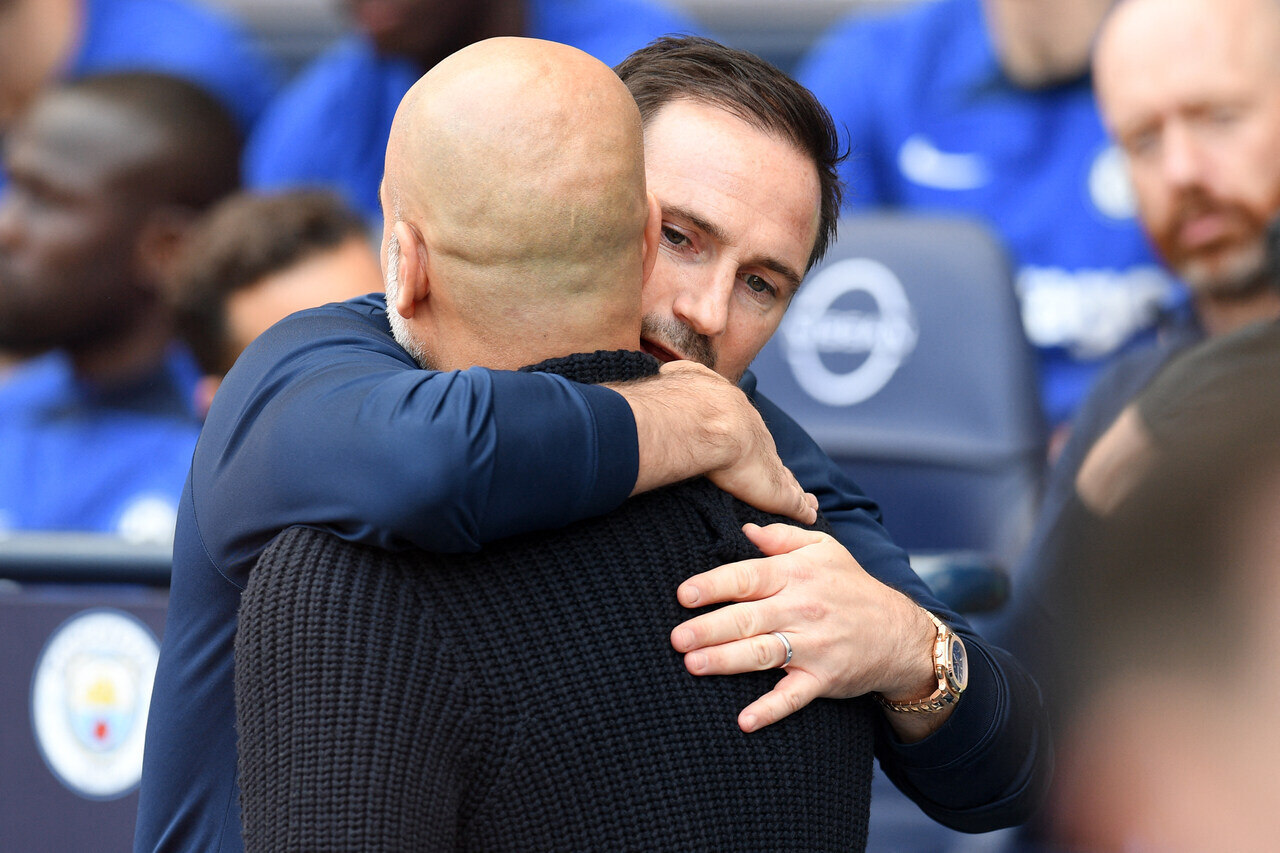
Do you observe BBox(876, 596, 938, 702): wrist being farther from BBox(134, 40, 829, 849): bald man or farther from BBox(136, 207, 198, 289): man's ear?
BBox(136, 207, 198, 289): man's ear

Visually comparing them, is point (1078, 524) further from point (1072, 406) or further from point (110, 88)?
point (110, 88)

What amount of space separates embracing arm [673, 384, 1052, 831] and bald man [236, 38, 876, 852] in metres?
0.03

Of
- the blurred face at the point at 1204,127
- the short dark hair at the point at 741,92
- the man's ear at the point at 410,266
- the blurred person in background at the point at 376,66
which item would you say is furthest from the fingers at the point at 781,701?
the blurred person in background at the point at 376,66

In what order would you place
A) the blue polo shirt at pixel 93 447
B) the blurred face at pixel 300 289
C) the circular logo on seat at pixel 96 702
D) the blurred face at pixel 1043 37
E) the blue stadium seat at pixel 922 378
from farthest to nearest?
the blue polo shirt at pixel 93 447 → the blurred face at pixel 1043 37 → the blurred face at pixel 300 289 → the blue stadium seat at pixel 922 378 → the circular logo on seat at pixel 96 702

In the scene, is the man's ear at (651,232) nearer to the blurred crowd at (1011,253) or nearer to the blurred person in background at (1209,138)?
the blurred crowd at (1011,253)

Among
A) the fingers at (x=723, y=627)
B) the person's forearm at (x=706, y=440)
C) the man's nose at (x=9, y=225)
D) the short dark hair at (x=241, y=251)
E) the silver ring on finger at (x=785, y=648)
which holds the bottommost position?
the silver ring on finger at (x=785, y=648)

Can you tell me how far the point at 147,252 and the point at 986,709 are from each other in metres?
3.38

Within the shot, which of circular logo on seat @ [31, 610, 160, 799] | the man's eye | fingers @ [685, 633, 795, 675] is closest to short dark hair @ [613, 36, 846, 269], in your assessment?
the man's eye

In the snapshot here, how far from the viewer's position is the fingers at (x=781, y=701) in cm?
88

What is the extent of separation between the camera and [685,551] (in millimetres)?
891

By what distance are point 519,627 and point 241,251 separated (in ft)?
6.72

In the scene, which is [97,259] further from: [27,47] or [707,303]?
[707,303]

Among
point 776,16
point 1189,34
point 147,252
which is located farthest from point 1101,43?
point 147,252

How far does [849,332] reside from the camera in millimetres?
2539
